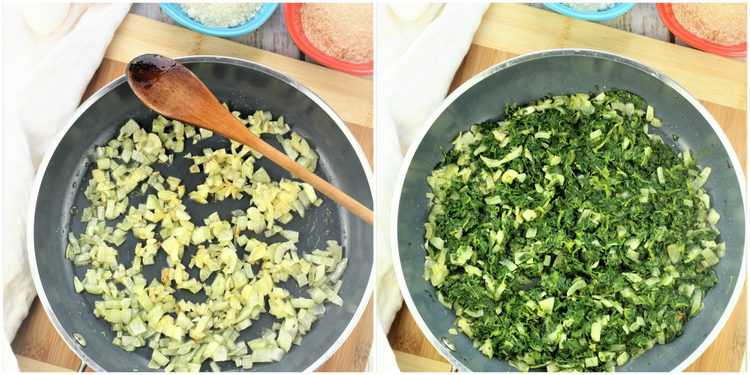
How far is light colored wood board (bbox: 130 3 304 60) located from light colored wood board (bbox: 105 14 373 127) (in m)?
0.01

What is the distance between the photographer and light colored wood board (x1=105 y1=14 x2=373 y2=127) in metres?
1.39

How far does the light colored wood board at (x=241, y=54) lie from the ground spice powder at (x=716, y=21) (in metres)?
0.65

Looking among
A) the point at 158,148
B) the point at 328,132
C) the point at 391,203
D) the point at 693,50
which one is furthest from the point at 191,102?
the point at 693,50

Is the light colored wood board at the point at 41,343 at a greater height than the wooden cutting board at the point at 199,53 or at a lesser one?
lesser

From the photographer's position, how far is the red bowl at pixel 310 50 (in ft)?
4.47

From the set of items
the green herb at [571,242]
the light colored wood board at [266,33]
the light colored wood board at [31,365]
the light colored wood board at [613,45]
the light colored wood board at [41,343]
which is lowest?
the light colored wood board at [31,365]

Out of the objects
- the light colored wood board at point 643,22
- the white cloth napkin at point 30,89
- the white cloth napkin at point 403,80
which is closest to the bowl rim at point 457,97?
the white cloth napkin at point 403,80

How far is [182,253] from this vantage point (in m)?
1.37

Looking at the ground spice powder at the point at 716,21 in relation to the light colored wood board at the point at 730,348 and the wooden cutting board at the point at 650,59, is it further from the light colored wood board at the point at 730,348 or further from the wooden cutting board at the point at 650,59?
the light colored wood board at the point at 730,348

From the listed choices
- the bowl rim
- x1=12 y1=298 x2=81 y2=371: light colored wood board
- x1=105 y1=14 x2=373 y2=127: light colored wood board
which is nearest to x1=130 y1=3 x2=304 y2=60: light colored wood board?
x1=105 y1=14 x2=373 y2=127: light colored wood board

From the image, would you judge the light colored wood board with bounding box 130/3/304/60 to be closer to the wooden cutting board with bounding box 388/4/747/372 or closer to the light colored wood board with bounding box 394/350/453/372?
the wooden cutting board with bounding box 388/4/747/372

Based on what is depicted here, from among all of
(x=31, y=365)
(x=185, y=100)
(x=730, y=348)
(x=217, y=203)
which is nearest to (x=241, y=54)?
(x=185, y=100)

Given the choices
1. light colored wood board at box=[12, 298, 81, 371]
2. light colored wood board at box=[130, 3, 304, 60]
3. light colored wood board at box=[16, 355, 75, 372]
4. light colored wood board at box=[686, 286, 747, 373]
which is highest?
light colored wood board at box=[130, 3, 304, 60]

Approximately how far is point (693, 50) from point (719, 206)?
0.32m
